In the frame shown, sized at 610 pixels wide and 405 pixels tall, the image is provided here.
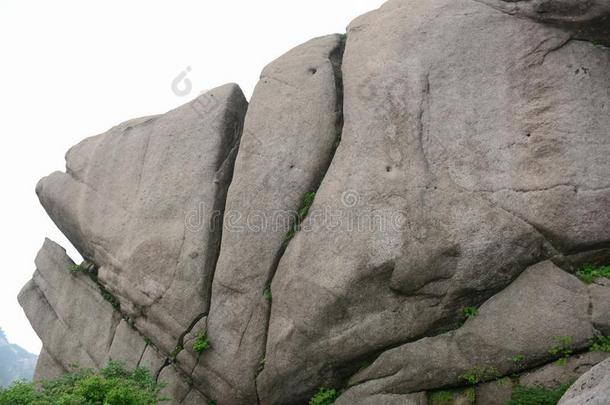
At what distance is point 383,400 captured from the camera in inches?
403

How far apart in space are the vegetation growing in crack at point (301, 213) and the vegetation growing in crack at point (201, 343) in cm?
297

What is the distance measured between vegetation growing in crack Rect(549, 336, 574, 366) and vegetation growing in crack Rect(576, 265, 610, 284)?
1199mm

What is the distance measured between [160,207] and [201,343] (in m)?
3.96

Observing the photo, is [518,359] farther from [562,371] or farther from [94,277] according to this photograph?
[94,277]

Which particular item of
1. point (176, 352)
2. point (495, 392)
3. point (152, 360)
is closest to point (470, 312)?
point (495, 392)

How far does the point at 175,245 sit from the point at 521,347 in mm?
8382

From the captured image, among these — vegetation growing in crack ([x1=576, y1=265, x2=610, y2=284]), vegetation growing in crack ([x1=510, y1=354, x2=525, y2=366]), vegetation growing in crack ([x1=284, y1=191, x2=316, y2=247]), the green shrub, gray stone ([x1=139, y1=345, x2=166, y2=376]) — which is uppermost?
vegetation growing in crack ([x1=284, y1=191, x2=316, y2=247])

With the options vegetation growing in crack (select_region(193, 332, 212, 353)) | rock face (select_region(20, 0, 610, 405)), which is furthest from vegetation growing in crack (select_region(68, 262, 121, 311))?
vegetation growing in crack (select_region(193, 332, 212, 353))

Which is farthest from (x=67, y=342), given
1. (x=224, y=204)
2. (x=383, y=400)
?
(x=383, y=400)

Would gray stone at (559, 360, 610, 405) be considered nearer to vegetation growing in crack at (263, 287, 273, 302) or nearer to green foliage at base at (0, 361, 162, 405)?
vegetation growing in crack at (263, 287, 273, 302)

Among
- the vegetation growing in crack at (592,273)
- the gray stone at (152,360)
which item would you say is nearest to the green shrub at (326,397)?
the gray stone at (152,360)

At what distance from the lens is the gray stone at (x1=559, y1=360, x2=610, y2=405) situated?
6.58 metres

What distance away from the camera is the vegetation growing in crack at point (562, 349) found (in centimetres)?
927

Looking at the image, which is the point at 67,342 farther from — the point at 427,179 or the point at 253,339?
the point at 427,179
